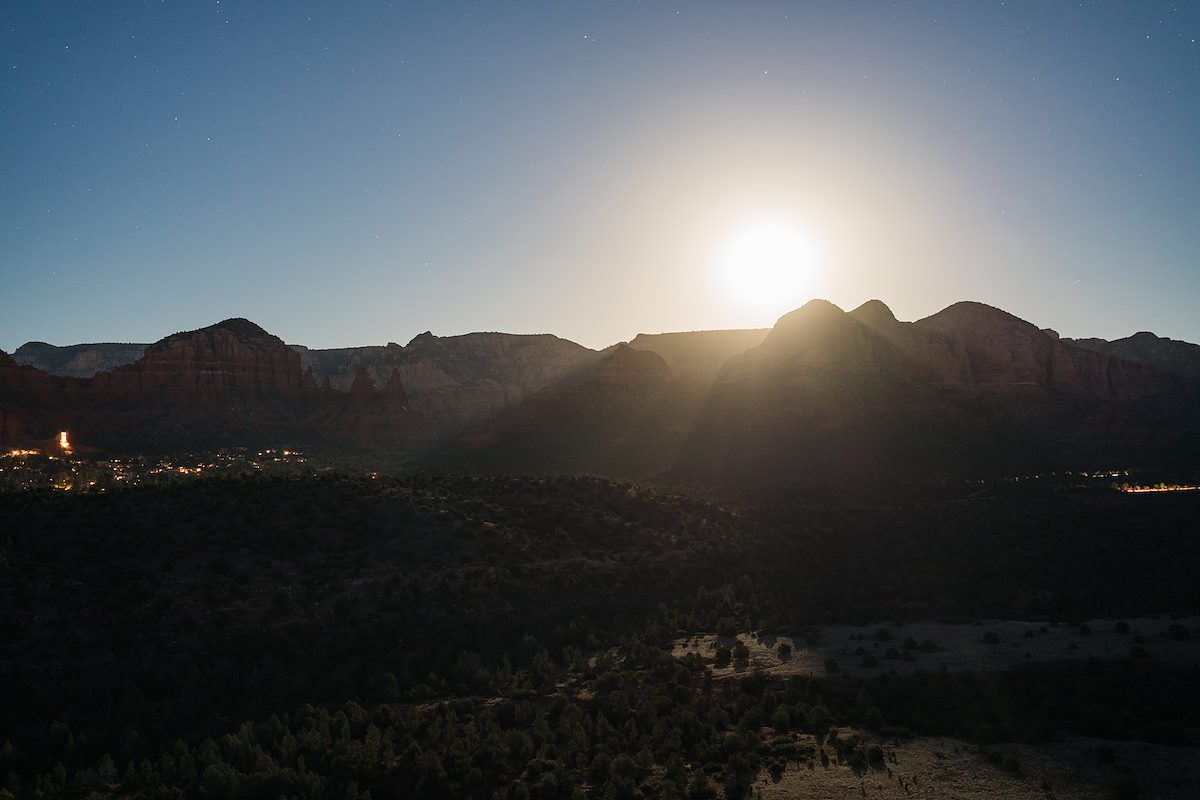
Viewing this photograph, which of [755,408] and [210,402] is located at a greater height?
[210,402]

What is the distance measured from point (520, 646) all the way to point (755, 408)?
6174 centimetres

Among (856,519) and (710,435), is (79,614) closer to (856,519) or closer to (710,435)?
(856,519)

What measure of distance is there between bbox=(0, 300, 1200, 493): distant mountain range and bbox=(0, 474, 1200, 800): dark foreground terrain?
29.5 meters

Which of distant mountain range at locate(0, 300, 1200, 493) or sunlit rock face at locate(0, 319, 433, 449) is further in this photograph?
sunlit rock face at locate(0, 319, 433, 449)

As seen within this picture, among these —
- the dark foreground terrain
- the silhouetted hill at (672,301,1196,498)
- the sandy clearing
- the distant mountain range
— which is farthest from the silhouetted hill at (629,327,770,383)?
the sandy clearing

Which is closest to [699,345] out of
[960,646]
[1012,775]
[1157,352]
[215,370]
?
[1157,352]

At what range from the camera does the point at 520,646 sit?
26422mm

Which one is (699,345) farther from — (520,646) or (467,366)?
(520,646)

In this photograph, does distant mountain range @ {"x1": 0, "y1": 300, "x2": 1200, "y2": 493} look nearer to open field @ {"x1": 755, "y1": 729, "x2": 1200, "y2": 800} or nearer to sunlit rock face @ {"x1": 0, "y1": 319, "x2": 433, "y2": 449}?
sunlit rock face @ {"x1": 0, "y1": 319, "x2": 433, "y2": 449}

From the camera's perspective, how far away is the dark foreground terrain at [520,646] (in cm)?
1650

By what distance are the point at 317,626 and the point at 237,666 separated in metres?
3.54

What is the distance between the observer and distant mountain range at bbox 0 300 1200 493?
75562 mm

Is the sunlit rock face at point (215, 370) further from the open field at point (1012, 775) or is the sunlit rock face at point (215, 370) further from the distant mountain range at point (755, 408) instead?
the open field at point (1012, 775)

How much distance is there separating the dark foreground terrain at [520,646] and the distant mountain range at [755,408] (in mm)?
29503
